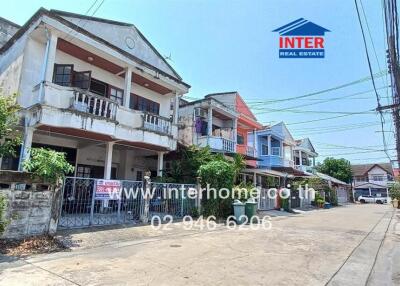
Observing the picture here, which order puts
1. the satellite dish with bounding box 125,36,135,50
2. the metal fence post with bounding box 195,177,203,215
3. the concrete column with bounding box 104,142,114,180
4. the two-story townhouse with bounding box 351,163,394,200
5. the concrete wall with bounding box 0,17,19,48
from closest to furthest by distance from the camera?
the concrete column with bounding box 104,142,114,180 < the concrete wall with bounding box 0,17,19,48 < the metal fence post with bounding box 195,177,203,215 < the satellite dish with bounding box 125,36,135,50 < the two-story townhouse with bounding box 351,163,394,200

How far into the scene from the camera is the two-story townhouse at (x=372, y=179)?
61156 millimetres

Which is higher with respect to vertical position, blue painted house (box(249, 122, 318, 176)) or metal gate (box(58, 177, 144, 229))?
blue painted house (box(249, 122, 318, 176))

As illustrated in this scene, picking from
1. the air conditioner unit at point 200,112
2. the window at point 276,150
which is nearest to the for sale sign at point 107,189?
the air conditioner unit at point 200,112

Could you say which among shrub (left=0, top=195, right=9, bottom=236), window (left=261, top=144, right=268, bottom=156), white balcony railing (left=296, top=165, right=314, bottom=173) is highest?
window (left=261, top=144, right=268, bottom=156)

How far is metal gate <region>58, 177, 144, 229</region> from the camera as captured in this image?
946cm

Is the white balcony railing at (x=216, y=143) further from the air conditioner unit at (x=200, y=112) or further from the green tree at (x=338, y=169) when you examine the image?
the green tree at (x=338, y=169)

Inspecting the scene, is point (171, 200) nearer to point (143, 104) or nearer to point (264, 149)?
point (143, 104)

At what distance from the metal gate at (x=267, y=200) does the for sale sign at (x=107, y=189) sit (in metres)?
12.3

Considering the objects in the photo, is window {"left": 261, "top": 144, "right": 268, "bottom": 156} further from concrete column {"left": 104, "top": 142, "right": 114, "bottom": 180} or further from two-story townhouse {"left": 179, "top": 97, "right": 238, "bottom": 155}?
concrete column {"left": 104, "top": 142, "right": 114, "bottom": 180}

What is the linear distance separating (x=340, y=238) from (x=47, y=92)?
11253 millimetres

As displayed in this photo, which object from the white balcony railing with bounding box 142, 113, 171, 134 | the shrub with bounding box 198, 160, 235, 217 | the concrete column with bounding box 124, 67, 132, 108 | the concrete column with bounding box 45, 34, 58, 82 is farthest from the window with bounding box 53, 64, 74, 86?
the shrub with bounding box 198, 160, 235, 217

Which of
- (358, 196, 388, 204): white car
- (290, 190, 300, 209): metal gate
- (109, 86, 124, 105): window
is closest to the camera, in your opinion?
(109, 86, 124, 105): window

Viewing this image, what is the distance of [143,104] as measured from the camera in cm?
1598

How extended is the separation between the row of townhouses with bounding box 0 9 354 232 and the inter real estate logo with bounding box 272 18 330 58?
5416 mm
